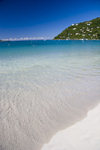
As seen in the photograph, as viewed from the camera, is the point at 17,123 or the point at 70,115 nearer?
the point at 17,123

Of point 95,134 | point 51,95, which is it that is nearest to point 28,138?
point 95,134

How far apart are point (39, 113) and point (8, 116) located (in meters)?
1.03

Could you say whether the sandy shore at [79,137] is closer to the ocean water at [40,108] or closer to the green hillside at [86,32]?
the ocean water at [40,108]

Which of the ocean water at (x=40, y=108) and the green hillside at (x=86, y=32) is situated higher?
the green hillside at (x=86, y=32)

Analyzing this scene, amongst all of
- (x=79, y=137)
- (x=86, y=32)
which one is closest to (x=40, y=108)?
(x=79, y=137)

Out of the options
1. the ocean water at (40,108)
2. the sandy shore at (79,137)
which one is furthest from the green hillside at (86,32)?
the sandy shore at (79,137)

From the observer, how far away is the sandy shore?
2502 mm

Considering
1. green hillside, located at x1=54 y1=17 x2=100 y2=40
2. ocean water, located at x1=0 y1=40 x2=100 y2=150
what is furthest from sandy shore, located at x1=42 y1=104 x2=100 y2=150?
green hillside, located at x1=54 y1=17 x2=100 y2=40

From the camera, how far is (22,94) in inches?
209

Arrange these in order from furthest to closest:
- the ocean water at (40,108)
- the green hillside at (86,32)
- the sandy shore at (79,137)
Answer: the green hillside at (86,32) → the ocean water at (40,108) → the sandy shore at (79,137)

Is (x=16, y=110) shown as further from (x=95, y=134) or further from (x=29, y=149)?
(x=95, y=134)

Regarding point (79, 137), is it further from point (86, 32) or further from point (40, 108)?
point (86, 32)

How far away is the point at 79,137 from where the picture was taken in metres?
2.73

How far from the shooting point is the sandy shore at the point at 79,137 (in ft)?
8.21
